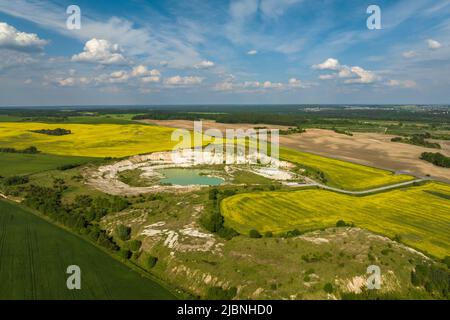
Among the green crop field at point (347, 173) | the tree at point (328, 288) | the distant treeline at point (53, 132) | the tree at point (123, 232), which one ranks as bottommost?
the tree at point (328, 288)

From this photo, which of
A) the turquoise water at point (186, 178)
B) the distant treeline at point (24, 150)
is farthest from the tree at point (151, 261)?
the distant treeline at point (24, 150)

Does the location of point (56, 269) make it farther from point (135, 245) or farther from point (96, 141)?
point (96, 141)

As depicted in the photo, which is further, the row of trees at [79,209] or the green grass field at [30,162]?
the green grass field at [30,162]

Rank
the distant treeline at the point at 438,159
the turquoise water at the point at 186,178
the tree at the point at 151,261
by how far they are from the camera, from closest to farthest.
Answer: the tree at the point at 151,261 < the turquoise water at the point at 186,178 < the distant treeline at the point at 438,159

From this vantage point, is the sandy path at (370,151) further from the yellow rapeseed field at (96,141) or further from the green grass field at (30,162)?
the green grass field at (30,162)

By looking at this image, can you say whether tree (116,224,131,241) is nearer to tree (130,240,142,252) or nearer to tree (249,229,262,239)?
tree (130,240,142,252)

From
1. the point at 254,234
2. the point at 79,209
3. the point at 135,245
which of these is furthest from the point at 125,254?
the point at 79,209
